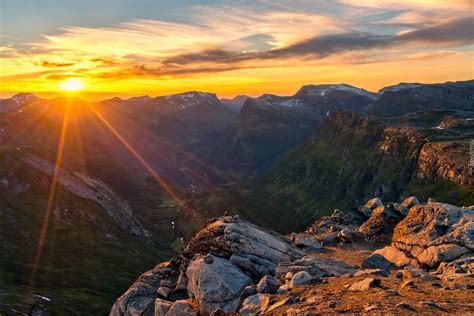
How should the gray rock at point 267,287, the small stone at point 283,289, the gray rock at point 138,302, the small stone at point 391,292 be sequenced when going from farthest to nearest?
the gray rock at point 138,302 → the gray rock at point 267,287 → the small stone at point 283,289 → the small stone at point 391,292

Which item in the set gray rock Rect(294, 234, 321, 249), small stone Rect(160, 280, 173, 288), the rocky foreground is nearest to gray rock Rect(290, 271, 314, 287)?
the rocky foreground

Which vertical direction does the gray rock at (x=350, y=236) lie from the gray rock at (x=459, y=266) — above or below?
below

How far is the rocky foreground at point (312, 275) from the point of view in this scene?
29641mm

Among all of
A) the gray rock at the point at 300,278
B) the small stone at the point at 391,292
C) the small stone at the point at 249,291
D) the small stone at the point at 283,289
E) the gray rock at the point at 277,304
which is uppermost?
the small stone at the point at 391,292

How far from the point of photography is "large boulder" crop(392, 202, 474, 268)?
1732 inches

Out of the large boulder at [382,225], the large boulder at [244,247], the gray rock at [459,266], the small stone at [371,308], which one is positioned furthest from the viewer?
the large boulder at [382,225]

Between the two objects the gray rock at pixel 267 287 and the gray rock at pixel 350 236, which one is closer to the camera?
the gray rock at pixel 267 287

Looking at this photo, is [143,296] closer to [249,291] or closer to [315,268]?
[249,291]

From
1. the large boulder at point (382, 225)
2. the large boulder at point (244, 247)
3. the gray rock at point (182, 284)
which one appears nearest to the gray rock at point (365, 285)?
the large boulder at point (244, 247)

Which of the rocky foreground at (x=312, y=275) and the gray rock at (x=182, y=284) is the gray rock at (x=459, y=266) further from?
the gray rock at (x=182, y=284)

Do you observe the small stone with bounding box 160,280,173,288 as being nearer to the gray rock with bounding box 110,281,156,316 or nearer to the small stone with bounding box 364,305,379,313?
the gray rock with bounding box 110,281,156,316

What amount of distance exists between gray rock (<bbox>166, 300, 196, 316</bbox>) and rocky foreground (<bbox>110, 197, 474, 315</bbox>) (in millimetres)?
96

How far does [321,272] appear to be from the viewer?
39.7 meters

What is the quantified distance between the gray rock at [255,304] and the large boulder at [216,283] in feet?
5.02
